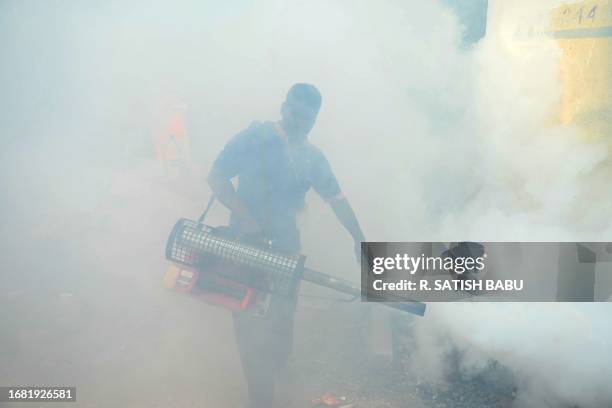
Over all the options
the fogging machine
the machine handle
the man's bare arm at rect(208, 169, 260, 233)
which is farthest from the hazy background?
the man's bare arm at rect(208, 169, 260, 233)

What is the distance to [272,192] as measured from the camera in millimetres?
3900

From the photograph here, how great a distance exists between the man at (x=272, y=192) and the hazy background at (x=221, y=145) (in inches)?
15.1

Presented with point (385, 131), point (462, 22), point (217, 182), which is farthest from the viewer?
point (385, 131)

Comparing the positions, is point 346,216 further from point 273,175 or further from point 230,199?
point 230,199

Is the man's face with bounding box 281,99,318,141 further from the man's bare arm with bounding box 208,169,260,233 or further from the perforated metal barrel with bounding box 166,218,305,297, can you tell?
the perforated metal barrel with bounding box 166,218,305,297

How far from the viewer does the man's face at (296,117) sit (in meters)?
3.62

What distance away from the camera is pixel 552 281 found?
3996 millimetres

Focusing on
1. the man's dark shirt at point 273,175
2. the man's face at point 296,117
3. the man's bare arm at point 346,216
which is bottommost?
the man's bare arm at point 346,216

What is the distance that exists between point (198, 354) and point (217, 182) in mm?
1786

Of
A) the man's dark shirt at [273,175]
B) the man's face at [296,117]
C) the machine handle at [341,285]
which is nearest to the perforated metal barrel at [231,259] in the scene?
the machine handle at [341,285]

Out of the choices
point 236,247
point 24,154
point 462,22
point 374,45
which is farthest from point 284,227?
point 24,154

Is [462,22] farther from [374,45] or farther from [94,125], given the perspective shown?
[94,125]

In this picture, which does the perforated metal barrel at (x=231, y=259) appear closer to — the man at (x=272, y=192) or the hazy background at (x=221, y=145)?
the man at (x=272, y=192)

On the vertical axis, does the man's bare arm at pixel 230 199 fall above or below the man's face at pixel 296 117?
below
